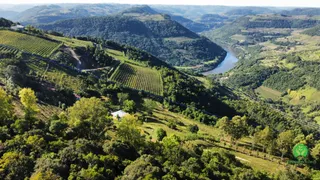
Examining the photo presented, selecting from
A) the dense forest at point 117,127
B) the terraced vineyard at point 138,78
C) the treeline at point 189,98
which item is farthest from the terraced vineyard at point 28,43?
the treeline at point 189,98

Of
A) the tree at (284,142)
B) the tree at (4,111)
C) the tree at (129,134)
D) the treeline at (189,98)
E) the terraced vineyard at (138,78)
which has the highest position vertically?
the tree at (4,111)

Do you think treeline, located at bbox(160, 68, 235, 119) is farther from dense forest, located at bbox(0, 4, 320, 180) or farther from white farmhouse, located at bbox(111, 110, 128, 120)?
white farmhouse, located at bbox(111, 110, 128, 120)

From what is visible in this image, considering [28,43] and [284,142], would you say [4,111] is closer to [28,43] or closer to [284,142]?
[284,142]

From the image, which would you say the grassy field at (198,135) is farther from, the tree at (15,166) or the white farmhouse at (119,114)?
the tree at (15,166)

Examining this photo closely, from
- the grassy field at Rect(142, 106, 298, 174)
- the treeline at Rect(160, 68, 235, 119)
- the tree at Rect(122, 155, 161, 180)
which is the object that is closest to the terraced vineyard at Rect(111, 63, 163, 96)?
the treeline at Rect(160, 68, 235, 119)

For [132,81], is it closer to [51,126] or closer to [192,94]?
[192,94]

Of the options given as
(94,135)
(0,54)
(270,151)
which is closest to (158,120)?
(270,151)
